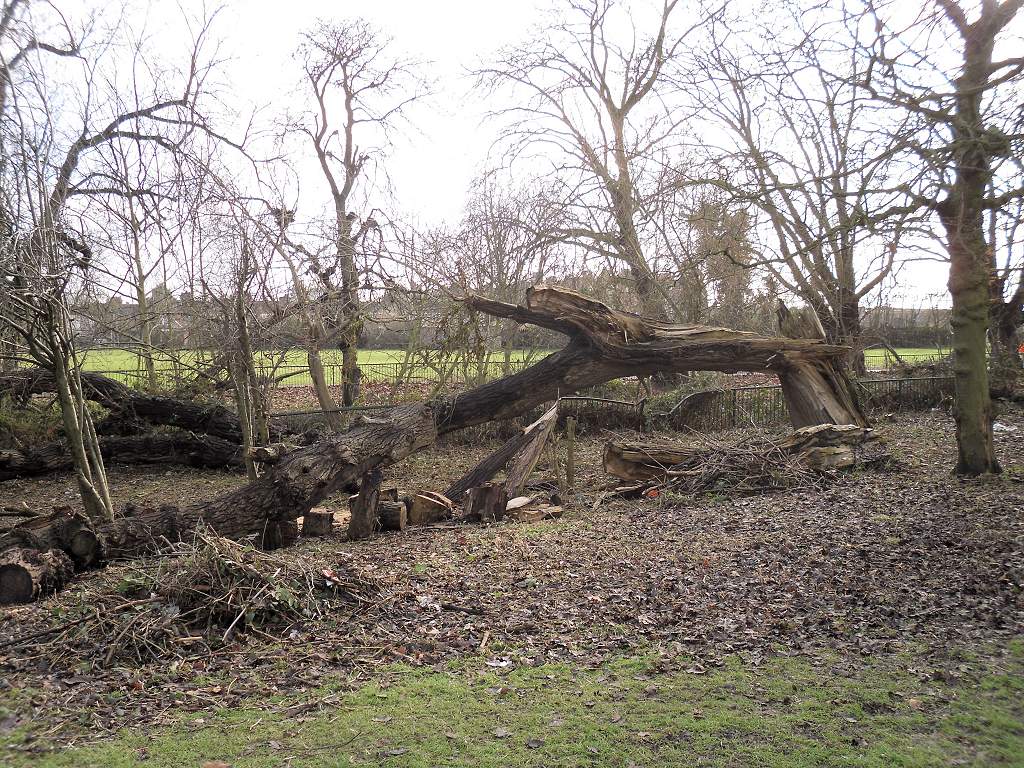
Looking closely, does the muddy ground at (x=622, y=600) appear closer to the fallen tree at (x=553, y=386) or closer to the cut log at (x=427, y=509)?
the cut log at (x=427, y=509)

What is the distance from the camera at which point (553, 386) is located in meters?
10.4

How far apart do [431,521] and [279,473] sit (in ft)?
5.94

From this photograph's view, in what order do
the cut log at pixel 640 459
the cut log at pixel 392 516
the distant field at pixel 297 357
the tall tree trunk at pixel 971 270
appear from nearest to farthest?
the tall tree trunk at pixel 971 270 → the cut log at pixel 392 516 → the cut log at pixel 640 459 → the distant field at pixel 297 357

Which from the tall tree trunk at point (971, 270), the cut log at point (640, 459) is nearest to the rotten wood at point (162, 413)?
the cut log at point (640, 459)

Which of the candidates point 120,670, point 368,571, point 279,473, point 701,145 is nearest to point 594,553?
point 368,571

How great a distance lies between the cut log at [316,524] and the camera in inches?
319

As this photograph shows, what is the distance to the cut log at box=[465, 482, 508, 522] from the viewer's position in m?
8.52

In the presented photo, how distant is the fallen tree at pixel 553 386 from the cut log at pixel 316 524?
29cm

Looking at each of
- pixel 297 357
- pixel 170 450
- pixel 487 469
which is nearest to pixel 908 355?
pixel 487 469

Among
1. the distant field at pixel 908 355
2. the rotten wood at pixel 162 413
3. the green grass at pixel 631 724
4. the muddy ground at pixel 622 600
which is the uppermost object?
the distant field at pixel 908 355

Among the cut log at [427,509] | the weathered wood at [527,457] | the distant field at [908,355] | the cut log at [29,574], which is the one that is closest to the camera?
the cut log at [29,574]

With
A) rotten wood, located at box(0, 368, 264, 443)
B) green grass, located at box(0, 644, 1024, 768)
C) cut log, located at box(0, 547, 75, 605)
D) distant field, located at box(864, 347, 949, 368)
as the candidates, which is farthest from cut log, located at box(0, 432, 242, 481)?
distant field, located at box(864, 347, 949, 368)

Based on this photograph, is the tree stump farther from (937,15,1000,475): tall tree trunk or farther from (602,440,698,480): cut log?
(937,15,1000,475): tall tree trunk

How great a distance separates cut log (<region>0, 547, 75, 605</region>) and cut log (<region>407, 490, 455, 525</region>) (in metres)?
3.45
